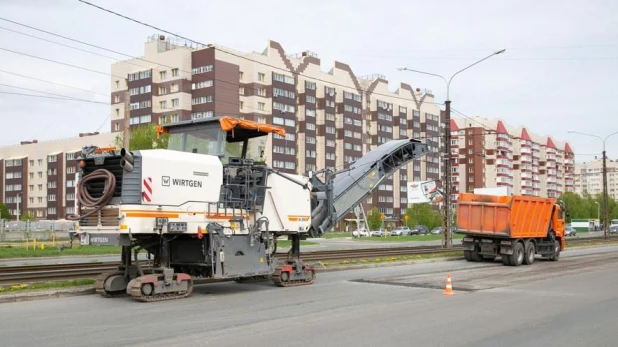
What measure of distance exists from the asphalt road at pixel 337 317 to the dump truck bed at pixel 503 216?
7992 mm

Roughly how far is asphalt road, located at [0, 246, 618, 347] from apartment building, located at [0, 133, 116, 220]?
94.3 metres

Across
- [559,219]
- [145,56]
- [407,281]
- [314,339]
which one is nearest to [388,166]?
→ [407,281]

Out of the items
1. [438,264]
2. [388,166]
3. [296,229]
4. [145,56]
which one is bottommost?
[438,264]

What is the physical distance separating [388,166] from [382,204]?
99099mm

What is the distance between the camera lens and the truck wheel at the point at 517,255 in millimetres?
24094

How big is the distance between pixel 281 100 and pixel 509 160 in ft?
254

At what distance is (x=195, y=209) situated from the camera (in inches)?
520

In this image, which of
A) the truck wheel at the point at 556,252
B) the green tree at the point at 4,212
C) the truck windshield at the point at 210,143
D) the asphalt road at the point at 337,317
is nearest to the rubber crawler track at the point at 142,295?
the asphalt road at the point at 337,317

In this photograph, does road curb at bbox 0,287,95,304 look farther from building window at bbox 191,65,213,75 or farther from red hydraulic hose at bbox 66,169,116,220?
building window at bbox 191,65,213,75

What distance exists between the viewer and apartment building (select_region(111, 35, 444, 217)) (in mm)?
87188

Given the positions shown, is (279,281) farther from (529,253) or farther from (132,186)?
(529,253)

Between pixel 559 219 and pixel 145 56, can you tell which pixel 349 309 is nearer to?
pixel 559 219

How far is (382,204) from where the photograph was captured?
385 feet

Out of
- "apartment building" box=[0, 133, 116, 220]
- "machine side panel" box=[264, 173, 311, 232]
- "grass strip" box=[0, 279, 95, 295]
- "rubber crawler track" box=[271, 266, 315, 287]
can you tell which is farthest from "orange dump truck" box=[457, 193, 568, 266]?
"apartment building" box=[0, 133, 116, 220]
